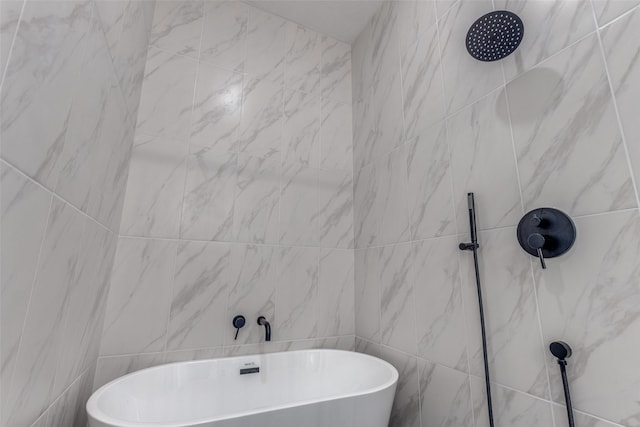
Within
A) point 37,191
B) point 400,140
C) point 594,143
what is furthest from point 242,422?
point 400,140

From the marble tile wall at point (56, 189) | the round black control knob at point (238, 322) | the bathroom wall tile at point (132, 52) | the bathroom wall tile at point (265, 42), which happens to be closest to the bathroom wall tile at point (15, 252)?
the marble tile wall at point (56, 189)

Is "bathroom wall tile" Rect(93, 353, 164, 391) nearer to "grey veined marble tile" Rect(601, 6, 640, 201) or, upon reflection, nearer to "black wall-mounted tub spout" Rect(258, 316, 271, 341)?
"black wall-mounted tub spout" Rect(258, 316, 271, 341)

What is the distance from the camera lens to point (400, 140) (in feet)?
5.46

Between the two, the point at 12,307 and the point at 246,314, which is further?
the point at 246,314

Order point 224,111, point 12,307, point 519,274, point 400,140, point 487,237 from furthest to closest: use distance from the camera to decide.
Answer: point 224,111 → point 400,140 → point 487,237 → point 519,274 → point 12,307

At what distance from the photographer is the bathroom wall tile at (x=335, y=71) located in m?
2.22

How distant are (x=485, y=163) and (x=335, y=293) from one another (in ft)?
3.92

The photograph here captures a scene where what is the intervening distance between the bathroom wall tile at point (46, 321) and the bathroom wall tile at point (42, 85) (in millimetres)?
159

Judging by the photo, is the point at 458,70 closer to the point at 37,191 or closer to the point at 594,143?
the point at 594,143

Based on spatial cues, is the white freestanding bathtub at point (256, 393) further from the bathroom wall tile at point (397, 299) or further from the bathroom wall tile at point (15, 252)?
the bathroom wall tile at point (15, 252)

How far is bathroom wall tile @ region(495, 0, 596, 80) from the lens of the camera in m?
0.91

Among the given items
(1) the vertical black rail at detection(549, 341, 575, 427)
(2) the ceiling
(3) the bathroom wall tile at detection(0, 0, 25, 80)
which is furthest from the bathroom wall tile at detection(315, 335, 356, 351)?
(2) the ceiling

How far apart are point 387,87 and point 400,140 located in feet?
1.38

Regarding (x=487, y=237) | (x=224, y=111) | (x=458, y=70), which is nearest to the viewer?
(x=487, y=237)
